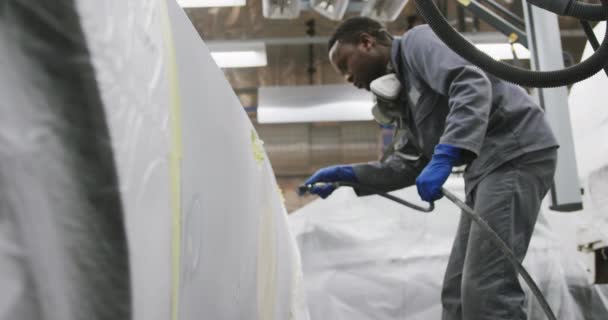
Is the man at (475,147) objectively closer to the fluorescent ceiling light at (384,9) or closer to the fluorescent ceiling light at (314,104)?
the fluorescent ceiling light at (384,9)

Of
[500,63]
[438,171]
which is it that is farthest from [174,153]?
[438,171]

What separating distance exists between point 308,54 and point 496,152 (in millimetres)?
3466

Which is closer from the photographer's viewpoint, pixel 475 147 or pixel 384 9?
pixel 475 147

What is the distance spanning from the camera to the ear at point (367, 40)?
4.91ft

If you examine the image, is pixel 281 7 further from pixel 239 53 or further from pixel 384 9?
pixel 239 53

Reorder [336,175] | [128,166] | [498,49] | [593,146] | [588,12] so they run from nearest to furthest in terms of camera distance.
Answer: [128,166] → [588,12] → [336,175] → [593,146] → [498,49]

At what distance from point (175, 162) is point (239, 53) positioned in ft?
10.3

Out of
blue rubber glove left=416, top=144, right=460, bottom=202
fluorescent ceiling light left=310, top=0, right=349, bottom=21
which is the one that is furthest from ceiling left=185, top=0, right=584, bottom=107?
blue rubber glove left=416, top=144, right=460, bottom=202

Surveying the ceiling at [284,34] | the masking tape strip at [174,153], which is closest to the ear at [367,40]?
the masking tape strip at [174,153]

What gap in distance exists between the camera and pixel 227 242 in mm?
676

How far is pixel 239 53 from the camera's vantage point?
3531mm

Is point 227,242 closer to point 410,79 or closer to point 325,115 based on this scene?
point 410,79

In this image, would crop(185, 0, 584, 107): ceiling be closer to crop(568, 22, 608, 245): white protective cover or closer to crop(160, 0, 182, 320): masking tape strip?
crop(568, 22, 608, 245): white protective cover

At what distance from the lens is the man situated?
1146 mm
